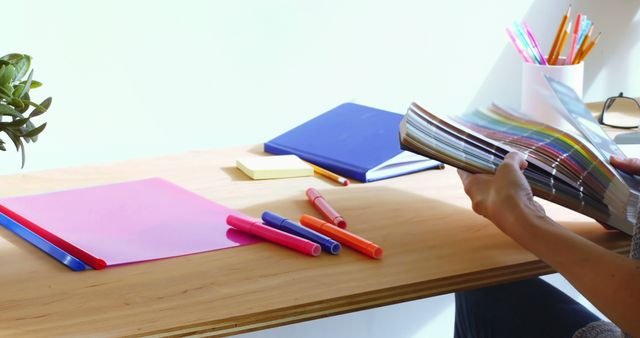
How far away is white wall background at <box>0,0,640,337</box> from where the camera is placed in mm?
1459

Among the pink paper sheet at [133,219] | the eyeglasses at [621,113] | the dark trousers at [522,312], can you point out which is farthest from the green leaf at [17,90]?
the eyeglasses at [621,113]

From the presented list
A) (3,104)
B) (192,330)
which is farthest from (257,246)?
(3,104)

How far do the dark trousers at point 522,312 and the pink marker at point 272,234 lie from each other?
13.6 inches

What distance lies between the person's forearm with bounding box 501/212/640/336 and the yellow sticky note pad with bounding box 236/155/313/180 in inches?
15.0

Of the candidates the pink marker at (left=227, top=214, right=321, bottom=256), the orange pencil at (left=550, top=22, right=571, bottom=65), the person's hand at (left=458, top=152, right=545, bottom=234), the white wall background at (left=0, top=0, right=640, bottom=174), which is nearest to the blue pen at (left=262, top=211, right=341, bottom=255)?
the pink marker at (left=227, top=214, right=321, bottom=256)

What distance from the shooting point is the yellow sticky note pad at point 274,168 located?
1268 mm

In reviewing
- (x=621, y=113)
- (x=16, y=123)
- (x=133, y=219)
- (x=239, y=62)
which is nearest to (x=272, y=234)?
(x=133, y=219)

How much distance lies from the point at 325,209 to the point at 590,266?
34 centimetres

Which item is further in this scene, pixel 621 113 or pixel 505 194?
pixel 621 113

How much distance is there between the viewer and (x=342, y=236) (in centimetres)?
102

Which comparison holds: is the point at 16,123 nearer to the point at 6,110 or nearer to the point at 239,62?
the point at 6,110

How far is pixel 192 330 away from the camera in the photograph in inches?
32.6

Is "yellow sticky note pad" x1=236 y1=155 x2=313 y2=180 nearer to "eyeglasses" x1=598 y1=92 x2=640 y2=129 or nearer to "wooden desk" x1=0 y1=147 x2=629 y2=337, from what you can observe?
"wooden desk" x1=0 y1=147 x2=629 y2=337

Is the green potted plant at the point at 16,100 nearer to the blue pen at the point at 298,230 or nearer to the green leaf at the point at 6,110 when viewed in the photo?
the green leaf at the point at 6,110
